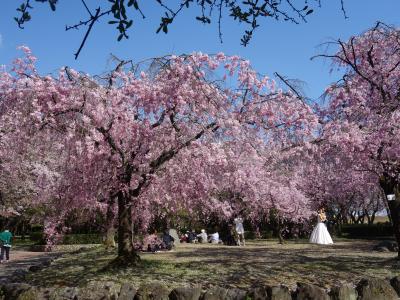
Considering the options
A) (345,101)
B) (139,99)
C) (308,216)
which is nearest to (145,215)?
(139,99)

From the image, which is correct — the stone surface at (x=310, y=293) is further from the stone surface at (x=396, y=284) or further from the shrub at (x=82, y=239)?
the shrub at (x=82, y=239)

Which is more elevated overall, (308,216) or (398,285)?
(308,216)

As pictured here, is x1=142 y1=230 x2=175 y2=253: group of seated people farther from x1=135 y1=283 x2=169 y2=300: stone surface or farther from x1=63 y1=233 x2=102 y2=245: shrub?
x1=63 y1=233 x2=102 y2=245: shrub

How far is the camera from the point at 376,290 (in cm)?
837

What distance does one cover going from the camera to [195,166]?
13289 millimetres

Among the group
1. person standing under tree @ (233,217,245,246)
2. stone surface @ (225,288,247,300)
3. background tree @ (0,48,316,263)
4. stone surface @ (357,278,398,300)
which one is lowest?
stone surface @ (357,278,398,300)

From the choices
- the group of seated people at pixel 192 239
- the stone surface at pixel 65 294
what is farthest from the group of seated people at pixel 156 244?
the stone surface at pixel 65 294

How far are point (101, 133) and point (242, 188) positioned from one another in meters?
13.3

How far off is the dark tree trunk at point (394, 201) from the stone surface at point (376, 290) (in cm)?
586

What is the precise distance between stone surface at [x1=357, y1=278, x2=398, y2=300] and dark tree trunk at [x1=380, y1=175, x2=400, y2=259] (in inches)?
231

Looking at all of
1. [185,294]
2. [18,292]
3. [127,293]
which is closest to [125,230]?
[18,292]

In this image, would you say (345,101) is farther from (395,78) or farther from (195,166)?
(195,166)

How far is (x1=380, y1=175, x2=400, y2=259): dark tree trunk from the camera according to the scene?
543 inches

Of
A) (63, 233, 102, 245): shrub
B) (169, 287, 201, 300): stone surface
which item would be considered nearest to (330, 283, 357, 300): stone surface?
(169, 287, 201, 300): stone surface
